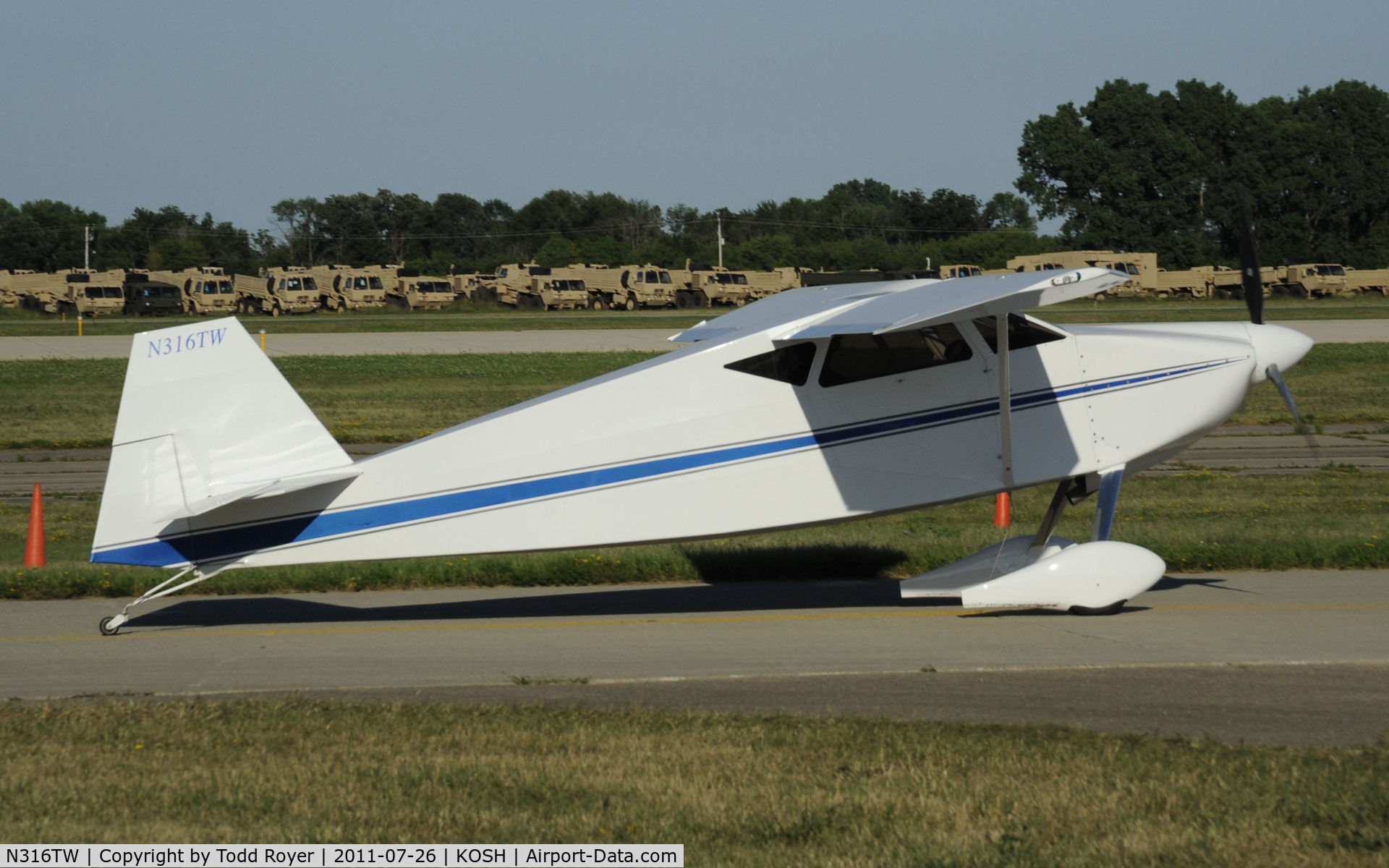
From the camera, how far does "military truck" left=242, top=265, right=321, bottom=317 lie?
218ft

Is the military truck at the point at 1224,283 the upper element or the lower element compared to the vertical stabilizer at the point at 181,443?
upper

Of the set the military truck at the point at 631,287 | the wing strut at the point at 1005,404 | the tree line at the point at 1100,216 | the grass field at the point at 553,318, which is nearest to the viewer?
the wing strut at the point at 1005,404

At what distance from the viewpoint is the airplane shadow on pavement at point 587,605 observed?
10.7m

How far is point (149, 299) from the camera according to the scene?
212 ft

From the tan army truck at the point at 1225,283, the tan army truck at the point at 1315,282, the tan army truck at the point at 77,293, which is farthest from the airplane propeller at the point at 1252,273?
the tan army truck at the point at 1315,282

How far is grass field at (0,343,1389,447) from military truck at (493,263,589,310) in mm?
32682

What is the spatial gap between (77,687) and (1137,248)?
299 feet

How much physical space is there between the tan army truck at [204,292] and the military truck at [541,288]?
47.6 feet

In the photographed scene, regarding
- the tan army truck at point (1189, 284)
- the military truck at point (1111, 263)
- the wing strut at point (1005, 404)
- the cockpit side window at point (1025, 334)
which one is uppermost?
the military truck at point (1111, 263)

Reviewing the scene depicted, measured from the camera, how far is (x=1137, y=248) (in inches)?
3583

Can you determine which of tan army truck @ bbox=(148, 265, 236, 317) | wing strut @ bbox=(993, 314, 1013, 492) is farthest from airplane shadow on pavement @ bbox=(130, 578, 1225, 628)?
tan army truck @ bbox=(148, 265, 236, 317)

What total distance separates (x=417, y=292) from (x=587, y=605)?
6089cm

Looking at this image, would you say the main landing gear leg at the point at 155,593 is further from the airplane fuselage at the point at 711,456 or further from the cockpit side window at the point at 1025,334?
the cockpit side window at the point at 1025,334

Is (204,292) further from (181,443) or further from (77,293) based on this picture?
(181,443)
